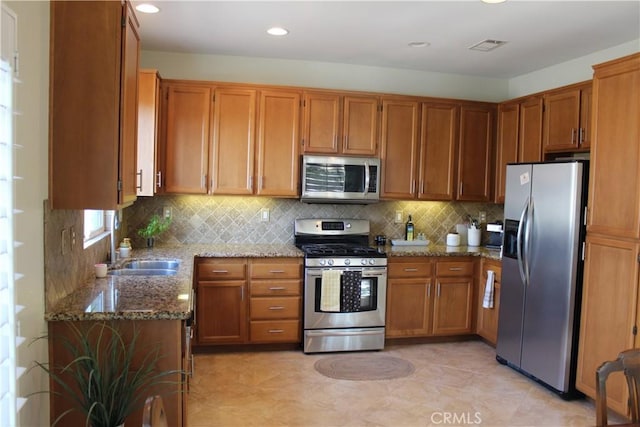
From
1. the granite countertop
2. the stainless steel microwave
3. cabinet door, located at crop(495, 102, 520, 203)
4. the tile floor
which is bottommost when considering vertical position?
the tile floor

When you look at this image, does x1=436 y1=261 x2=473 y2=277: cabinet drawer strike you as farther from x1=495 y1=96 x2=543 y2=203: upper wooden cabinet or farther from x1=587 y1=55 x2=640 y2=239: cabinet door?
x1=587 y1=55 x2=640 y2=239: cabinet door

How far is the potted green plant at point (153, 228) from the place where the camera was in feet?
14.1

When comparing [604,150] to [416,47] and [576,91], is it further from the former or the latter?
[416,47]

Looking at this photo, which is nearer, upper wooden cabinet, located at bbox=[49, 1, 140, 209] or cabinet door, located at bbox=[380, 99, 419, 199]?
upper wooden cabinet, located at bbox=[49, 1, 140, 209]

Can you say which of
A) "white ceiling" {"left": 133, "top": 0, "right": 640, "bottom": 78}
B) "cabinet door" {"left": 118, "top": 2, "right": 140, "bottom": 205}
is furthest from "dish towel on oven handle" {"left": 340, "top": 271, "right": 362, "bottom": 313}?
"cabinet door" {"left": 118, "top": 2, "right": 140, "bottom": 205}

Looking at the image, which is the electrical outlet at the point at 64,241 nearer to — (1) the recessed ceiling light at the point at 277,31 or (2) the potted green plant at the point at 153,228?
(2) the potted green plant at the point at 153,228

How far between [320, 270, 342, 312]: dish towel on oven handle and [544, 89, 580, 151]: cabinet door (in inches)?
84.7

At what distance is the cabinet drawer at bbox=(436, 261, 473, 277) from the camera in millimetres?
4566

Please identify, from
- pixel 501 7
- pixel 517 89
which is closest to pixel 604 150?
pixel 501 7

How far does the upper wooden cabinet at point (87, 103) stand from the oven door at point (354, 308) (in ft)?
7.34

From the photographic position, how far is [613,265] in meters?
3.15

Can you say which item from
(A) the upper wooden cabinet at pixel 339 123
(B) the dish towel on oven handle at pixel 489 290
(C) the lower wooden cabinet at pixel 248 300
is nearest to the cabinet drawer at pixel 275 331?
(C) the lower wooden cabinet at pixel 248 300

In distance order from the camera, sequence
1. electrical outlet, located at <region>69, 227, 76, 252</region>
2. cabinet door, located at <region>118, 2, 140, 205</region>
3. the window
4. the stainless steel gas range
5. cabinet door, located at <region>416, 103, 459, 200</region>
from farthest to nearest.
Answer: cabinet door, located at <region>416, 103, 459, 200</region> → the stainless steel gas range → the window → electrical outlet, located at <region>69, 227, 76, 252</region> → cabinet door, located at <region>118, 2, 140, 205</region>

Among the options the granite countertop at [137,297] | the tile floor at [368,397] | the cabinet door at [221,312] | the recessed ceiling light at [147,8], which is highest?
the recessed ceiling light at [147,8]
